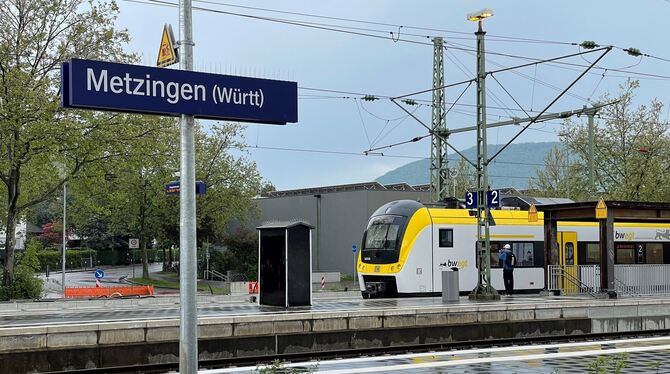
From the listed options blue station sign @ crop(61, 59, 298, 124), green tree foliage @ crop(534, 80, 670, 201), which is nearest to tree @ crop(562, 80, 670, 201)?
green tree foliage @ crop(534, 80, 670, 201)

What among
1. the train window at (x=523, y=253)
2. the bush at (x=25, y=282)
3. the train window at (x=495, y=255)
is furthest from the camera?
the bush at (x=25, y=282)

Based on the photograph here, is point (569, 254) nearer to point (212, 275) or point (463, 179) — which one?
point (212, 275)

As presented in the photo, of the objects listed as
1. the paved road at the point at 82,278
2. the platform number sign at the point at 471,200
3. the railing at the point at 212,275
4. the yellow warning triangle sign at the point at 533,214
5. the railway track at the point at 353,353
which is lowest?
the paved road at the point at 82,278

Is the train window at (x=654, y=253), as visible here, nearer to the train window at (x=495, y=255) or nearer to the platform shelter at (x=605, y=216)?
the platform shelter at (x=605, y=216)

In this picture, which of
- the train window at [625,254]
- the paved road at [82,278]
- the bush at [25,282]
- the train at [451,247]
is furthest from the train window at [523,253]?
the paved road at [82,278]

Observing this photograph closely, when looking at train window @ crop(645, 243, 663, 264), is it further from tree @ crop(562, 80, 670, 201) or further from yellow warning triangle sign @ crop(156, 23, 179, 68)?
yellow warning triangle sign @ crop(156, 23, 179, 68)

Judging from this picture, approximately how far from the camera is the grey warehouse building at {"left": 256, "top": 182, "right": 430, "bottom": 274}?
54531 mm

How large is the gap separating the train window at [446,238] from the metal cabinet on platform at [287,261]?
8951 mm

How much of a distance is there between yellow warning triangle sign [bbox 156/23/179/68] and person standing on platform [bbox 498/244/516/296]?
22.2 metres

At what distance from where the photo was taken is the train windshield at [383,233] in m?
27.3

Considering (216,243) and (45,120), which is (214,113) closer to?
(45,120)

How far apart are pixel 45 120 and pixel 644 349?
2213 cm

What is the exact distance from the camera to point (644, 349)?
1753cm

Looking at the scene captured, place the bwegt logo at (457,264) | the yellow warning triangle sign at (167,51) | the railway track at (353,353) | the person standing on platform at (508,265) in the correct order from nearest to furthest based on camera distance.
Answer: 1. the yellow warning triangle sign at (167,51)
2. the railway track at (353,353)
3. the bwegt logo at (457,264)
4. the person standing on platform at (508,265)
